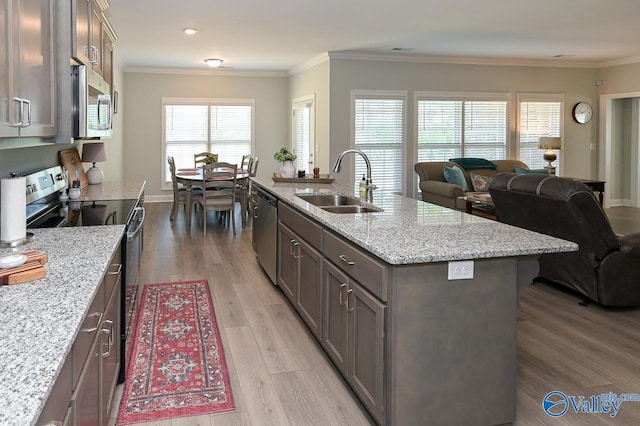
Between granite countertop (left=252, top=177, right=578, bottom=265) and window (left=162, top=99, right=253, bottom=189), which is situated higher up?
window (left=162, top=99, right=253, bottom=189)


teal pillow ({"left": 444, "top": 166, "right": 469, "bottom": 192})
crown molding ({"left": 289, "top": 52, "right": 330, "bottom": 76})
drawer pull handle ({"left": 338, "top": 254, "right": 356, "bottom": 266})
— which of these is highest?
crown molding ({"left": 289, "top": 52, "right": 330, "bottom": 76})

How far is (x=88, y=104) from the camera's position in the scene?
2.76 m

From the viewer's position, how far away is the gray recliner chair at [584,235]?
3721mm

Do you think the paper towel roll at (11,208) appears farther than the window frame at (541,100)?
No

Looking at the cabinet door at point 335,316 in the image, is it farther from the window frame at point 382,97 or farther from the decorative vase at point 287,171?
the window frame at point 382,97

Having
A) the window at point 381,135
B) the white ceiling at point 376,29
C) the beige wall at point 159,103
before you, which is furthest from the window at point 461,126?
the beige wall at point 159,103

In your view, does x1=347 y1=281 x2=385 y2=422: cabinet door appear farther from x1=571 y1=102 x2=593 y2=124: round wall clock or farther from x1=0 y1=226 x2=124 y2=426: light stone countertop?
x1=571 y1=102 x2=593 y2=124: round wall clock

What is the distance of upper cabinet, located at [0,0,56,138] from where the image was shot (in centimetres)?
176

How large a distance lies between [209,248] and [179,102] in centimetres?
502

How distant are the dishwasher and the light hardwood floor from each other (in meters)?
0.20

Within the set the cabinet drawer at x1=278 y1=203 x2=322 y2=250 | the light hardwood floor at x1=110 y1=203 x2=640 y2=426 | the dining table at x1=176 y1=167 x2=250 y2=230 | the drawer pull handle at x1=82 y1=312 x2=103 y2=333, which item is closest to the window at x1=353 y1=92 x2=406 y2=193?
the dining table at x1=176 y1=167 x2=250 y2=230

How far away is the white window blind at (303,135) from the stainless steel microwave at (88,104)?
6088mm

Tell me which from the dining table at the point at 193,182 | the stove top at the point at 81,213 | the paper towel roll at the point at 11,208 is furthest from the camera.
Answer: the dining table at the point at 193,182

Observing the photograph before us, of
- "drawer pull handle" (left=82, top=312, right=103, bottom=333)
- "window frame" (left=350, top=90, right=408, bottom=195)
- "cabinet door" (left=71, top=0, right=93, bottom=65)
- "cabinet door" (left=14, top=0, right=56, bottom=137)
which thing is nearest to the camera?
"drawer pull handle" (left=82, top=312, right=103, bottom=333)
